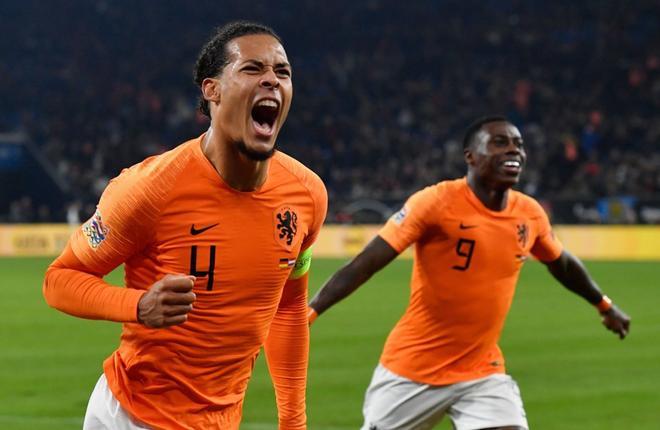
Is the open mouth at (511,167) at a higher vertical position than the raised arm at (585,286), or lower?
higher

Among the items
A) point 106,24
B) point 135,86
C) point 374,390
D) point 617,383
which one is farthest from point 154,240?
point 106,24

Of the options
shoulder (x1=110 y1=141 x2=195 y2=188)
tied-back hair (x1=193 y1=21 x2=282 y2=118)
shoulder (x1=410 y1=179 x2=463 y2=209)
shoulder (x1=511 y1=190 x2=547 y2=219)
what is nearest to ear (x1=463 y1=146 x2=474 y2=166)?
shoulder (x1=410 y1=179 x2=463 y2=209)

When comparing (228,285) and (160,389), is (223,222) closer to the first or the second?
(228,285)

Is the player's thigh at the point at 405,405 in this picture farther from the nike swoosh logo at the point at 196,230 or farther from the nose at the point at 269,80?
the nose at the point at 269,80

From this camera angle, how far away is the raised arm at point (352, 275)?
20.3ft

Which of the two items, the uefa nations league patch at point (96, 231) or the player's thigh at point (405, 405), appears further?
the player's thigh at point (405, 405)

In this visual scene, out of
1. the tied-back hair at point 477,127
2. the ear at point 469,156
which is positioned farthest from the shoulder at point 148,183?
the tied-back hair at point 477,127

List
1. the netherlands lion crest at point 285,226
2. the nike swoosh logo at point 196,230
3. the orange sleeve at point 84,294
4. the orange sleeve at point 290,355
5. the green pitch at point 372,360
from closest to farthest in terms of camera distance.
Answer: the orange sleeve at point 84,294 → the nike swoosh logo at point 196,230 → the netherlands lion crest at point 285,226 → the orange sleeve at point 290,355 → the green pitch at point 372,360

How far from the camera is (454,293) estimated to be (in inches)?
248

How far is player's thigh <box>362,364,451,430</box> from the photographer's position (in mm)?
6180

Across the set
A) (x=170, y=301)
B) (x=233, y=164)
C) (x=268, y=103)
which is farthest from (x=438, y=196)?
(x=170, y=301)

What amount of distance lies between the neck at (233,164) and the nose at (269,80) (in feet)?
0.75

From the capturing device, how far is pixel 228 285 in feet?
12.7

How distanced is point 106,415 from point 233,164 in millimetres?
932
